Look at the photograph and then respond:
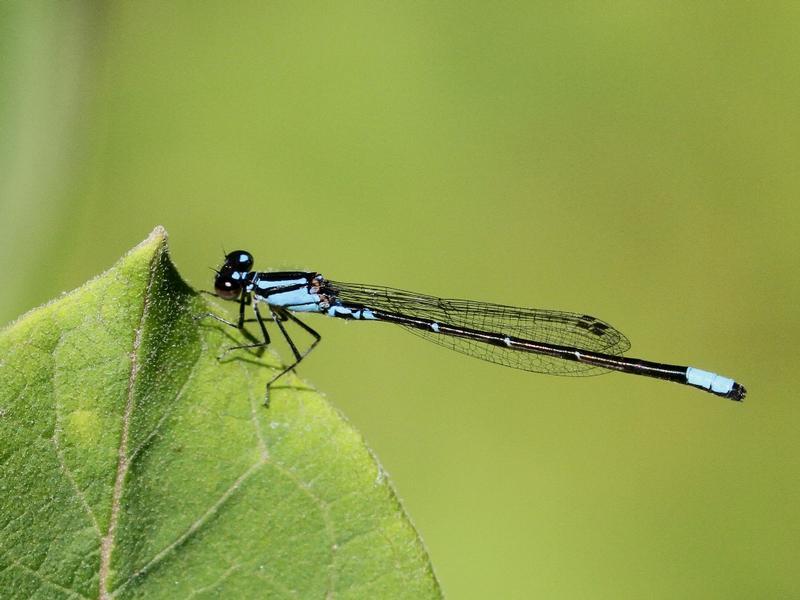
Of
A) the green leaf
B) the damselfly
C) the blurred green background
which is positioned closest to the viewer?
the green leaf

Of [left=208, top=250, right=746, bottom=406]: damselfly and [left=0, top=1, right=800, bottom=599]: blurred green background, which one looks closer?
[left=208, top=250, right=746, bottom=406]: damselfly

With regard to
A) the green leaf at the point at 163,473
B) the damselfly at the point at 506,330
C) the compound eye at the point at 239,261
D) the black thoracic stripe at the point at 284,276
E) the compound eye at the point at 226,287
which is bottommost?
the green leaf at the point at 163,473

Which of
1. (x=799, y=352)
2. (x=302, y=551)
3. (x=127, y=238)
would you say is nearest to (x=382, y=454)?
(x=127, y=238)

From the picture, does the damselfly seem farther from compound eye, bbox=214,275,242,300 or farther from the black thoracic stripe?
compound eye, bbox=214,275,242,300

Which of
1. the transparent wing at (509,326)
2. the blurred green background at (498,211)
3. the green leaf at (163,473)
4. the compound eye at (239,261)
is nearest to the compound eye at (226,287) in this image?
the compound eye at (239,261)

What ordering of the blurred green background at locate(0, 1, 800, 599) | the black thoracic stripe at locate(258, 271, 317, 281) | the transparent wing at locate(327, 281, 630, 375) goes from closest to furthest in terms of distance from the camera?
the black thoracic stripe at locate(258, 271, 317, 281)
the transparent wing at locate(327, 281, 630, 375)
the blurred green background at locate(0, 1, 800, 599)

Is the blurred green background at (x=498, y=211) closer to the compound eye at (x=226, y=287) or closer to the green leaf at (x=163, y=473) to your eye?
the compound eye at (x=226, y=287)

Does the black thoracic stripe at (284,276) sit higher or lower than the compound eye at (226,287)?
higher

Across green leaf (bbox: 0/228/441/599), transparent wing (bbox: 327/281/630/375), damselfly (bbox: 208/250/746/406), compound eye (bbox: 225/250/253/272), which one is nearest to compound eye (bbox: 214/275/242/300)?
compound eye (bbox: 225/250/253/272)
